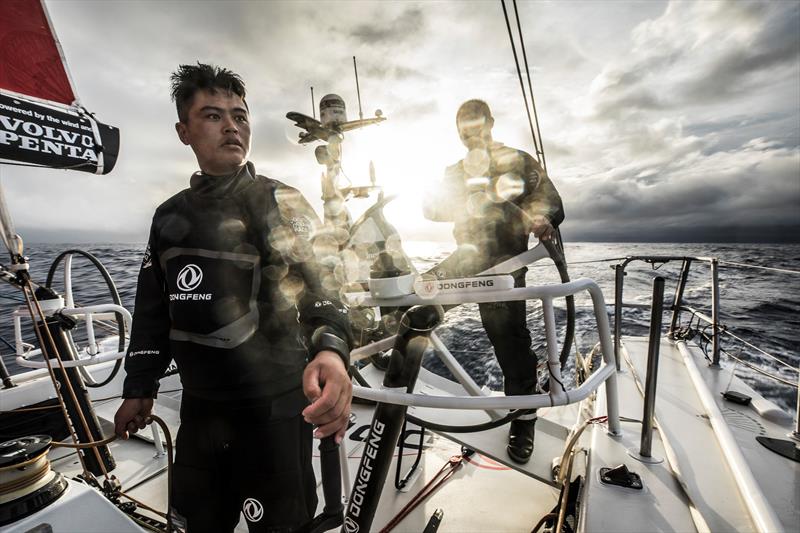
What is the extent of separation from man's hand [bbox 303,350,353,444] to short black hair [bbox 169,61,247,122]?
1.39 m

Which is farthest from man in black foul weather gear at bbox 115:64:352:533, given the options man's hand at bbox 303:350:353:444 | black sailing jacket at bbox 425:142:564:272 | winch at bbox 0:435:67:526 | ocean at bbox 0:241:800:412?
ocean at bbox 0:241:800:412

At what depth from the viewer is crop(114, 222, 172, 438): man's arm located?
1422mm

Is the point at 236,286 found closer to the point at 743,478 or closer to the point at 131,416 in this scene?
the point at 131,416

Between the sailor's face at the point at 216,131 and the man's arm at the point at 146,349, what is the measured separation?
1.45 feet

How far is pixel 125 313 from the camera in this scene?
241 cm

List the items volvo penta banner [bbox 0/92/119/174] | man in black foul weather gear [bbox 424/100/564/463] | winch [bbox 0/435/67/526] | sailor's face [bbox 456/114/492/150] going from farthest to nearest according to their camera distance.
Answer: volvo penta banner [bbox 0/92/119/174], sailor's face [bbox 456/114/492/150], man in black foul weather gear [bbox 424/100/564/463], winch [bbox 0/435/67/526]

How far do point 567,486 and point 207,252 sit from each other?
1980 millimetres

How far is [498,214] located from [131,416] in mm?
2271

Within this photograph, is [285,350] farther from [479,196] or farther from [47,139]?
[47,139]

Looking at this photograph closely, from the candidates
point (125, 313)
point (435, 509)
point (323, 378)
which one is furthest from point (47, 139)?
point (435, 509)

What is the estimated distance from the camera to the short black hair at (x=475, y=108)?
97.2 inches

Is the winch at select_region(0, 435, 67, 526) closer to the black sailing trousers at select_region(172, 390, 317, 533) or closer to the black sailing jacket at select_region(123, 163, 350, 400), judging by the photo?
the black sailing jacket at select_region(123, 163, 350, 400)

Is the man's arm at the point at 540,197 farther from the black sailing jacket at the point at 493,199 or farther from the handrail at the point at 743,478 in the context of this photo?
the handrail at the point at 743,478

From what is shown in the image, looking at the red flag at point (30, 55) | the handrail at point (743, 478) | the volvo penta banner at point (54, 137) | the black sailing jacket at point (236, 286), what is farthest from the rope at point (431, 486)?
the red flag at point (30, 55)
